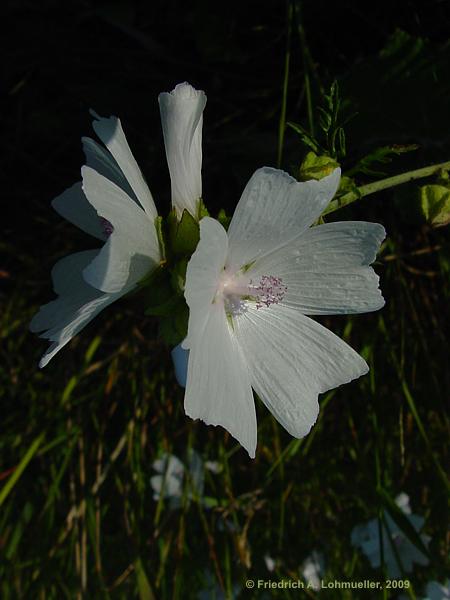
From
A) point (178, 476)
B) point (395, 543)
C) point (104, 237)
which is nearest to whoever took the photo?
point (104, 237)

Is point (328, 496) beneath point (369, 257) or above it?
beneath

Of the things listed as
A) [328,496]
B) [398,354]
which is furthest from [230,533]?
[398,354]

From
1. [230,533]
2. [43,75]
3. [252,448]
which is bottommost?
[230,533]

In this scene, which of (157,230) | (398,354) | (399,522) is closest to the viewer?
(157,230)

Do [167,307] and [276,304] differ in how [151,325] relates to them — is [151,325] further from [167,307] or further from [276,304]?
[167,307]

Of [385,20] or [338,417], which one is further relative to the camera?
[338,417]

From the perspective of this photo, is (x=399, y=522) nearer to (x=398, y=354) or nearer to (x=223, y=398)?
(x=398, y=354)

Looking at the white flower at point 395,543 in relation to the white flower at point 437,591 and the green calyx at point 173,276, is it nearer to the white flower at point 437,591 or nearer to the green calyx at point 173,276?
the white flower at point 437,591

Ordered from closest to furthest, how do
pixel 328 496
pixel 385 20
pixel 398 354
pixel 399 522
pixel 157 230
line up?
pixel 157 230 → pixel 399 522 → pixel 385 20 → pixel 398 354 → pixel 328 496

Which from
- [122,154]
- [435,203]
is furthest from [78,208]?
[435,203]
